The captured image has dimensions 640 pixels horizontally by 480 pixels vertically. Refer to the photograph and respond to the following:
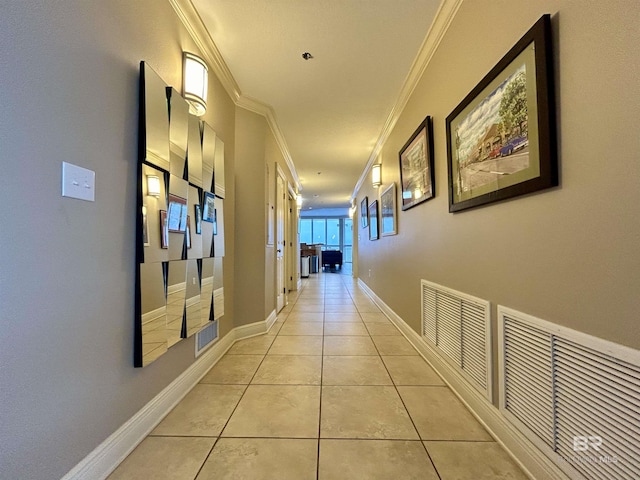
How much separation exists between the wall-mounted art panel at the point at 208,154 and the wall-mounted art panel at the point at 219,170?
7 cm

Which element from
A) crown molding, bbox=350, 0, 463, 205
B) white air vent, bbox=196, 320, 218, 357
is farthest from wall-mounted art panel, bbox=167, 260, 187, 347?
crown molding, bbox=350, 0, 463, 205

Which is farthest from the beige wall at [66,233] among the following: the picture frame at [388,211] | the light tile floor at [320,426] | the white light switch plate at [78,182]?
the picture frame at [388,211]

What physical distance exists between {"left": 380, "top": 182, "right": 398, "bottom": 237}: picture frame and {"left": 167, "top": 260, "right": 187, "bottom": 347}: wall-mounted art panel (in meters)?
2.31

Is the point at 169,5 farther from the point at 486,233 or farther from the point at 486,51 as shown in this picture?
the point at 486,233

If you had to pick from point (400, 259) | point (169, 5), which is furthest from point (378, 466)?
point (169, 5)

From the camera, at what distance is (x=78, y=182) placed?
1038mm

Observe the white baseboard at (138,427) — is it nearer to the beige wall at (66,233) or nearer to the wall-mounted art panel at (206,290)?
the beige wall at (66,233)

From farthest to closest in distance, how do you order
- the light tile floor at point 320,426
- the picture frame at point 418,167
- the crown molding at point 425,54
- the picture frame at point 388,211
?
the picture frame at point 388,211 < the picture frame at point 418,167 < the crown molding at point 425,54 < the light tile floor at point 320,426

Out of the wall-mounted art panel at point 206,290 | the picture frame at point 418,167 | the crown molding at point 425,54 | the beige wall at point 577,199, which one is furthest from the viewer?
the picture frame at point 418,167

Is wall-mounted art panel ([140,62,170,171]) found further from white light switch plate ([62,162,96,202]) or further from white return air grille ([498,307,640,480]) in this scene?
white return air grille ([498,307,640,480])

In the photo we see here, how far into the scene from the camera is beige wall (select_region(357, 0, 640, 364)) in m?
0.77

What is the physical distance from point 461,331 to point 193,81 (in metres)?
2.22

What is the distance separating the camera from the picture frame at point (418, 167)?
7.02 ft

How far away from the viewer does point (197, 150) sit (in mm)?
1929
